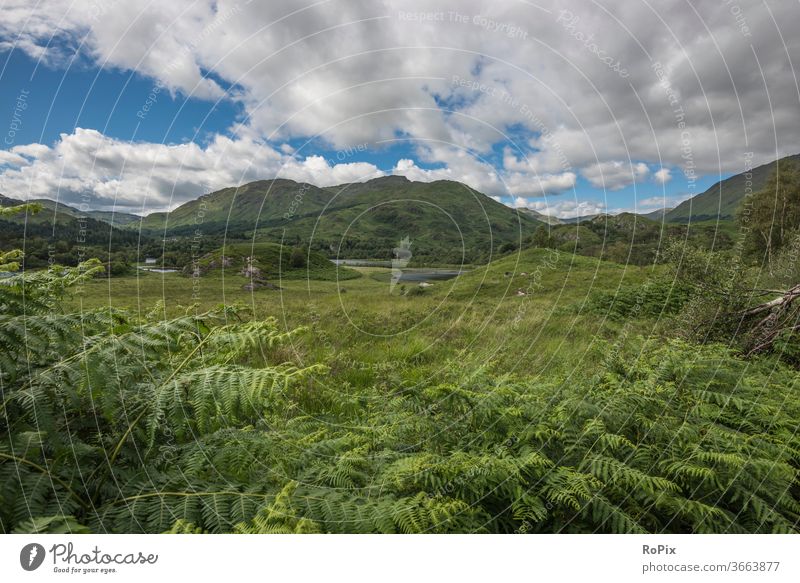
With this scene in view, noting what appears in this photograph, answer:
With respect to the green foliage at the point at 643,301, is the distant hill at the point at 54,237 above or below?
above

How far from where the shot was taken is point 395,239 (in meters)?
9.59

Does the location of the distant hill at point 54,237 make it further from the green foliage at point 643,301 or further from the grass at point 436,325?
the green foliage at point 643,301

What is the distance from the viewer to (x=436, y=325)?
12586 mm

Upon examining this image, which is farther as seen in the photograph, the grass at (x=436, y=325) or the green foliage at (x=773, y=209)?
the green foliage at (x=773, y=209)

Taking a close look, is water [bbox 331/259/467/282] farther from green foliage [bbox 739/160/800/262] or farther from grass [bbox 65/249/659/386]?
green foliage [bbox 739/160/800/262]

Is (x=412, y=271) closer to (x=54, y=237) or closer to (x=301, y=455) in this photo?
(x=301, y=455)

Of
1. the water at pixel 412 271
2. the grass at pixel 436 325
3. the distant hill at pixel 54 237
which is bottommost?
the grass at pixel 436 325

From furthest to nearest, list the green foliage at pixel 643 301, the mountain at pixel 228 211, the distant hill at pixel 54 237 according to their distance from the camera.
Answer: the green foliage at pixel 643 301
the mountain at pixel 228 211
the distant hill at pixel 54 237

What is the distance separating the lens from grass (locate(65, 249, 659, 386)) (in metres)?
7.56

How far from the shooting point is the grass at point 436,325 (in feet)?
24.8

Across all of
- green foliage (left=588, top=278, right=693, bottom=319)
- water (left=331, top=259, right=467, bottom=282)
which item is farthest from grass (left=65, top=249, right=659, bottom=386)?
green foliage (left=588, top=278, right=693, bottom=319)

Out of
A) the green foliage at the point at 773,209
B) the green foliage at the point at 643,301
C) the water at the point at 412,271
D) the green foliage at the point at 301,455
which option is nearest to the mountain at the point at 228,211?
the water at the point at 412,271

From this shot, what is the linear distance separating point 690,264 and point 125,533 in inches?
492

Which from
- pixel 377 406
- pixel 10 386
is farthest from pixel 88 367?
pixel 377 406
